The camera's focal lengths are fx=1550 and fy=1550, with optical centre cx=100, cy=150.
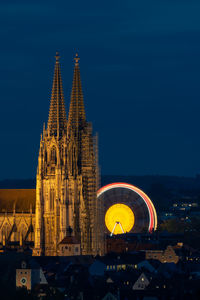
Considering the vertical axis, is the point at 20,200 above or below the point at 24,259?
above

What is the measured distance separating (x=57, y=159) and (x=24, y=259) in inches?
909

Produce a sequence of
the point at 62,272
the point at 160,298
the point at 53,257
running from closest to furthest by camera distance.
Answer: the point at 160,298, the point at 62,272, the point at 53,257

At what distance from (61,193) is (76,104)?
13.6 m

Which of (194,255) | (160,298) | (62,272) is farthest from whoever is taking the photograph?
(194,255)

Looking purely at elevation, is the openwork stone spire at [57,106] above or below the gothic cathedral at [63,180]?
above

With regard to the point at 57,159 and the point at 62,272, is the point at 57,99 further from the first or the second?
the point at 62,272

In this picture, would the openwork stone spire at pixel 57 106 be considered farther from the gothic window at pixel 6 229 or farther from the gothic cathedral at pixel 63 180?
the gothic window at pixel 6 229

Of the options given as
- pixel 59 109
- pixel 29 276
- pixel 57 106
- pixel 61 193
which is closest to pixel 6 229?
pixel 61 193

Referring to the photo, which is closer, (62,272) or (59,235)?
(62,272)

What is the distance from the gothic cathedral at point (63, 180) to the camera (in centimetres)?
18012

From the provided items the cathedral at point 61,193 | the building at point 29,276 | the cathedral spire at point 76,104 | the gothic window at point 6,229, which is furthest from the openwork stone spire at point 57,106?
the building at point 29,276

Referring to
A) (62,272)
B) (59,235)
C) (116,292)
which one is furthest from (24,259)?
(116,292)

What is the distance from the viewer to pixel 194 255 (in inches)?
7362

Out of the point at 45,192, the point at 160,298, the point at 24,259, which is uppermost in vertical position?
the point at 45,192
